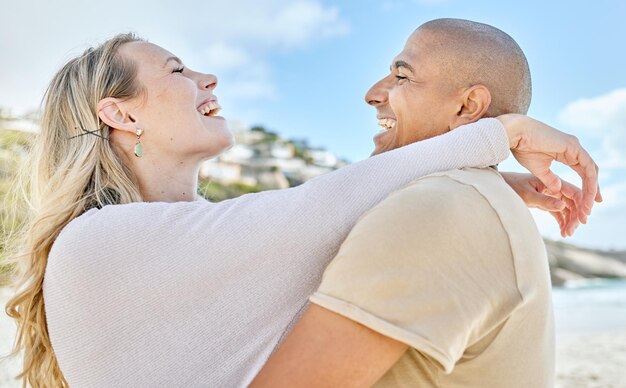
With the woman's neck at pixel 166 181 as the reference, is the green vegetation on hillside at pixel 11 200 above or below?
below

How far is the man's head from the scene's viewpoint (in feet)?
7.67

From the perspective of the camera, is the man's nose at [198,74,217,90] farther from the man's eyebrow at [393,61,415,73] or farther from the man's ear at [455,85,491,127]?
the man's ear at [455,85,491,127]

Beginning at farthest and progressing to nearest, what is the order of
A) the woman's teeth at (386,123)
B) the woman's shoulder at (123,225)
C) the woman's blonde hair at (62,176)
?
the woman's teeth at (386,123) → the woman's blonde hair at (62,176) → the woman's shoulder at (123,225)

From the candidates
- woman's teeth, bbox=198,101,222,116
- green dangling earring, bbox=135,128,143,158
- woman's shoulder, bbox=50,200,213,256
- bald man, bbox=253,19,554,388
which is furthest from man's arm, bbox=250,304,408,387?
woman's teeth, bbox=198,101,222,116

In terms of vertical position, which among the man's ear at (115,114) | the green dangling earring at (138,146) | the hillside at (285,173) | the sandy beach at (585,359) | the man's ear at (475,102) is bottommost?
the hillside at (285,173)

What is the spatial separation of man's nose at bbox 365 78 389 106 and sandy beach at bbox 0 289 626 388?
806cm

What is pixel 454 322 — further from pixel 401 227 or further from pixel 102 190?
pixel 102 190

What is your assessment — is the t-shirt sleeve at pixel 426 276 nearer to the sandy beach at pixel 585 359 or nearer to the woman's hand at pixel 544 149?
the woman's hand at pixel 544 149

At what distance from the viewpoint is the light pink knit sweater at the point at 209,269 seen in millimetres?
1651

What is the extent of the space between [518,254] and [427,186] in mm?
249

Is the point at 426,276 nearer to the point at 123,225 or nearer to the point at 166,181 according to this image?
the point at 123,225

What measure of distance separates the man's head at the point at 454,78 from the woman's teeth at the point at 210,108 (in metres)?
0.77

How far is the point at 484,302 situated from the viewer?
1414 mm

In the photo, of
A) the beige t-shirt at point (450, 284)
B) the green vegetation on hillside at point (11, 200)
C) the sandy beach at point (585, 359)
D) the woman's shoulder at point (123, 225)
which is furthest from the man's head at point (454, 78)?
the sandy beach at point (585, 359)
